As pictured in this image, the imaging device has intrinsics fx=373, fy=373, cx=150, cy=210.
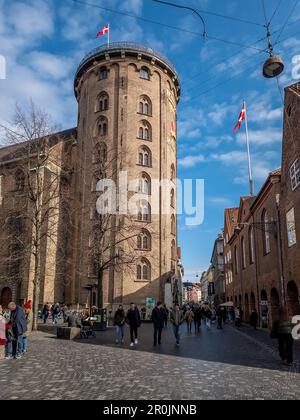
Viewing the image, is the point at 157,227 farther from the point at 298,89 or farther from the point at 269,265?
the point at 298,89

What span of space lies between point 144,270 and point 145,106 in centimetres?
1857

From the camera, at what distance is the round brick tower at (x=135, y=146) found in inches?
1484

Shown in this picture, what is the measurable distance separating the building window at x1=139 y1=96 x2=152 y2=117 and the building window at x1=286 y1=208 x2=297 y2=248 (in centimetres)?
2629

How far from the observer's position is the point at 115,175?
3688 centimetres

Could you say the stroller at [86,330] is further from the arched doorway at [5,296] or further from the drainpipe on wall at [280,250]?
the arched doorway at [5,296]

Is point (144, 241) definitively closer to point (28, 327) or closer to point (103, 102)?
point (103, 102)

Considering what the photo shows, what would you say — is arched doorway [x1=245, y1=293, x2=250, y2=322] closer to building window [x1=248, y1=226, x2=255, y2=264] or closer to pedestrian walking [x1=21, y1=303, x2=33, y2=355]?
building window [x1=248, y1=226, x2=255, y2=264]

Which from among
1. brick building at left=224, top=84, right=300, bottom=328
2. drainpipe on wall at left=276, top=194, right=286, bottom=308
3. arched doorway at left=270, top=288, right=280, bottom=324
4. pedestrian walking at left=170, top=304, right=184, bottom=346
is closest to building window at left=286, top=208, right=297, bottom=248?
brick building at left=224, top=84, right=300, bottom=328

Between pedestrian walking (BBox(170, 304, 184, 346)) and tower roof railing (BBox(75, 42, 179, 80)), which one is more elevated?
tower roof railing (BBox(75, 42, 179, 80))

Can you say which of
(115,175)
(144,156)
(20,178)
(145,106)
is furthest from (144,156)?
(20,178)

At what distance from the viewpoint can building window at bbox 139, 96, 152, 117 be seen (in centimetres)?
4241

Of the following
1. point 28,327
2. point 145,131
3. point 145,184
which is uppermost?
point 145,131
